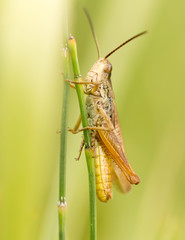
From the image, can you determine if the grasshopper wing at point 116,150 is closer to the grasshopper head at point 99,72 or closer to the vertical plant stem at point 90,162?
the grasshopper head at point 99,72

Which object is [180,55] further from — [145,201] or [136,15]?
[145,201]

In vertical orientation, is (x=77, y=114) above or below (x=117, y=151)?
above

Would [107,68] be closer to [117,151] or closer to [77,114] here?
[77,114]

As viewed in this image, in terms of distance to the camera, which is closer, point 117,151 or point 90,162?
point 90,162

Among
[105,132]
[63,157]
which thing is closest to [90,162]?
[63,157]

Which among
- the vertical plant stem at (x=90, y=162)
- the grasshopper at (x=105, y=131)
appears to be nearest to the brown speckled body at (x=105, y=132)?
the grasshopper at (x=105, y=131)

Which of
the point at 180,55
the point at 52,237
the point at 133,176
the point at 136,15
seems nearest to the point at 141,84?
the point at 180,55

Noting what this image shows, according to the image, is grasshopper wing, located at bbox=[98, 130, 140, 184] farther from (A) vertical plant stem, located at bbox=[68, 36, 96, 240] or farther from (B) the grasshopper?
(A) vertical plant stem, located at bbox=[68, 36, 96, 240]
